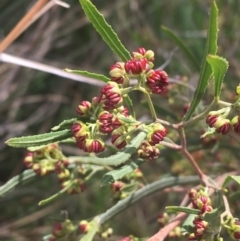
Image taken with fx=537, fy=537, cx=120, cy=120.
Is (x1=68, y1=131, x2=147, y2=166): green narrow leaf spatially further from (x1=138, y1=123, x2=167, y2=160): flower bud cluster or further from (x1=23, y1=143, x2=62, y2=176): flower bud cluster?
(x1=23, y1=143, x2=62, y2=176): flower bud cluster

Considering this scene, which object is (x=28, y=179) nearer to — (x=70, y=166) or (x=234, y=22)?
(x=70, y=166)

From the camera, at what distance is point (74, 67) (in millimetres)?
2324

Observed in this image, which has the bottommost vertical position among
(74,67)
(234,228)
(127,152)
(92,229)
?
(234,228)

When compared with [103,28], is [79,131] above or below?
below

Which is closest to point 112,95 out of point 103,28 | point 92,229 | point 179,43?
point 103,28

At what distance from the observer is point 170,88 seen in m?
1.42

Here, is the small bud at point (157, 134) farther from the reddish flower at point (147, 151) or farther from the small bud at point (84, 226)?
the small bud at point (84, 226)

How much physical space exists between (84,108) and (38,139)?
0.10 m

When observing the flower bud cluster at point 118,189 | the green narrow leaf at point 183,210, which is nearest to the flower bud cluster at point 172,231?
the flower bud cluster at point 118,189

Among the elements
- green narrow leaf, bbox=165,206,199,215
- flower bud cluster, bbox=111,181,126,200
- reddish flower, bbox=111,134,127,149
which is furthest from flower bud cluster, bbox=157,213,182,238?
reddish flower, bbox=111,134,127,149

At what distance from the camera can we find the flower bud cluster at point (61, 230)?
3.62 ft

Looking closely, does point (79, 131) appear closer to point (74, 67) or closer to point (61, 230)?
point (61, 230)

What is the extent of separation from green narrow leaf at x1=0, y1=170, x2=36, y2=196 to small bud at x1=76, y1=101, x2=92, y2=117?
0.93 feet

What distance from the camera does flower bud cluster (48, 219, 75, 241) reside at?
1.10 m
